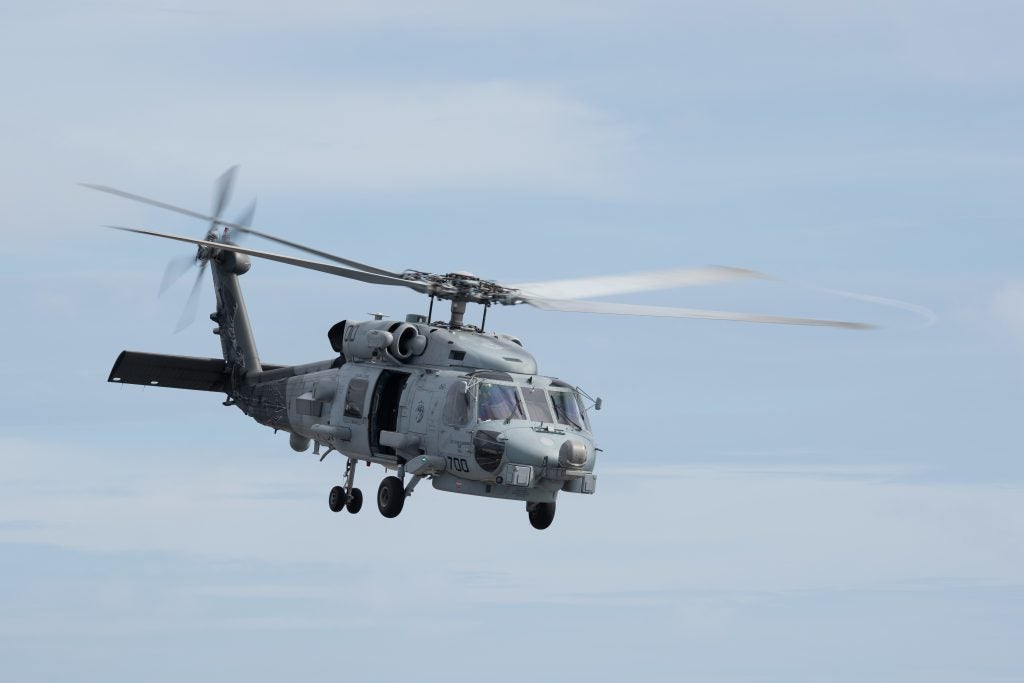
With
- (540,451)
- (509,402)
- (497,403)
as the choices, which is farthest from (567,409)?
(540,451)

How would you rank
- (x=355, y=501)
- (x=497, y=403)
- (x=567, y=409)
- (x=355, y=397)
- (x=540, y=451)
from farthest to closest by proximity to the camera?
(x=355, y=501) < (x=355, y=397) < (x=567, y=409) < (x=497, y=403) < (x=540, y=451)

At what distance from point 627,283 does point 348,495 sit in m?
8.27

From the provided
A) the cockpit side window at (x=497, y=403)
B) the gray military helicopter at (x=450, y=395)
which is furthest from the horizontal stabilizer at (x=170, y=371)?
the cockpit side window at (x=497, y=403)

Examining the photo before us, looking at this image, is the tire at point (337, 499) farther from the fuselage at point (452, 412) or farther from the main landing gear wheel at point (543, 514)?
the main landing gear wheel at point (543, 514)

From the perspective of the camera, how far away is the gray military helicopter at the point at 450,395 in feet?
96.0

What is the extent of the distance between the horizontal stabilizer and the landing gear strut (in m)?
5.26

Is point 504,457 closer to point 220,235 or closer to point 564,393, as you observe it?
point 564,393

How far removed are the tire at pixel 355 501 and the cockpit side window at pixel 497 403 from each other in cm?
510

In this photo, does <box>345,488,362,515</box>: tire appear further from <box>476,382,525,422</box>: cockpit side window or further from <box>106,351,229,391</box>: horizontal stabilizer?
<box>106,351,229,391</box>: horizontal stabilizer

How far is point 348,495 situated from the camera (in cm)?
3334

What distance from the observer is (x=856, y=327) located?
92.5 ft

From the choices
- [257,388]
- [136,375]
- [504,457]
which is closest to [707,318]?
[504,457]

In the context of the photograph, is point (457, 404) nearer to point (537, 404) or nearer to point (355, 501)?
point (537, 404)

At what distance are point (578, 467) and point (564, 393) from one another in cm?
239
